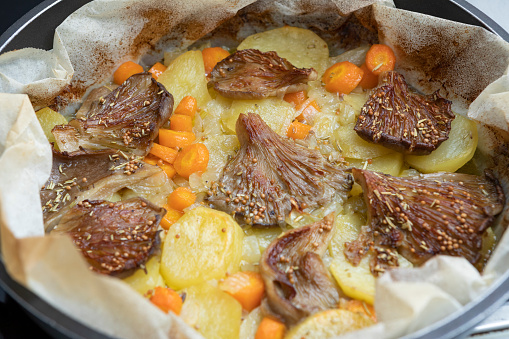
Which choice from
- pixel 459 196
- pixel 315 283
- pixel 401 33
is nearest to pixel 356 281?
pixel 315 283

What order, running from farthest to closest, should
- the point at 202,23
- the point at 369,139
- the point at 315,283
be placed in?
the point at 202,23 → the point at 369,139 → the point at 315,283

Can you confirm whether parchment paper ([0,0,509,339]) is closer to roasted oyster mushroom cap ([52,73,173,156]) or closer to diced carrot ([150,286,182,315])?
roasted oyster mushroom cap ([52,73,173,156])

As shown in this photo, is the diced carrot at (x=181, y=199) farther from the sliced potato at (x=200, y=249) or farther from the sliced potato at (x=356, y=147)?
the sliced potato at (x=356, y=147)

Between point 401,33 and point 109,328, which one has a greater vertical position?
point 401,33


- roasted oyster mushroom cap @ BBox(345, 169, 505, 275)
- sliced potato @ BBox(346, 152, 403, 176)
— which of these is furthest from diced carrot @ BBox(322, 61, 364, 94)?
roasted oyster mushroom cap @ BBox(345, 169, 505, 275)

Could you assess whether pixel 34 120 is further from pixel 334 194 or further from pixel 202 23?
pixel 334 194

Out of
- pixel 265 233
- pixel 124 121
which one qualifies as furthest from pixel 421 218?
pixel 124 121

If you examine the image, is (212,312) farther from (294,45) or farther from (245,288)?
(294,45)

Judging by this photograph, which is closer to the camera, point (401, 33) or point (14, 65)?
point (14, 65)
